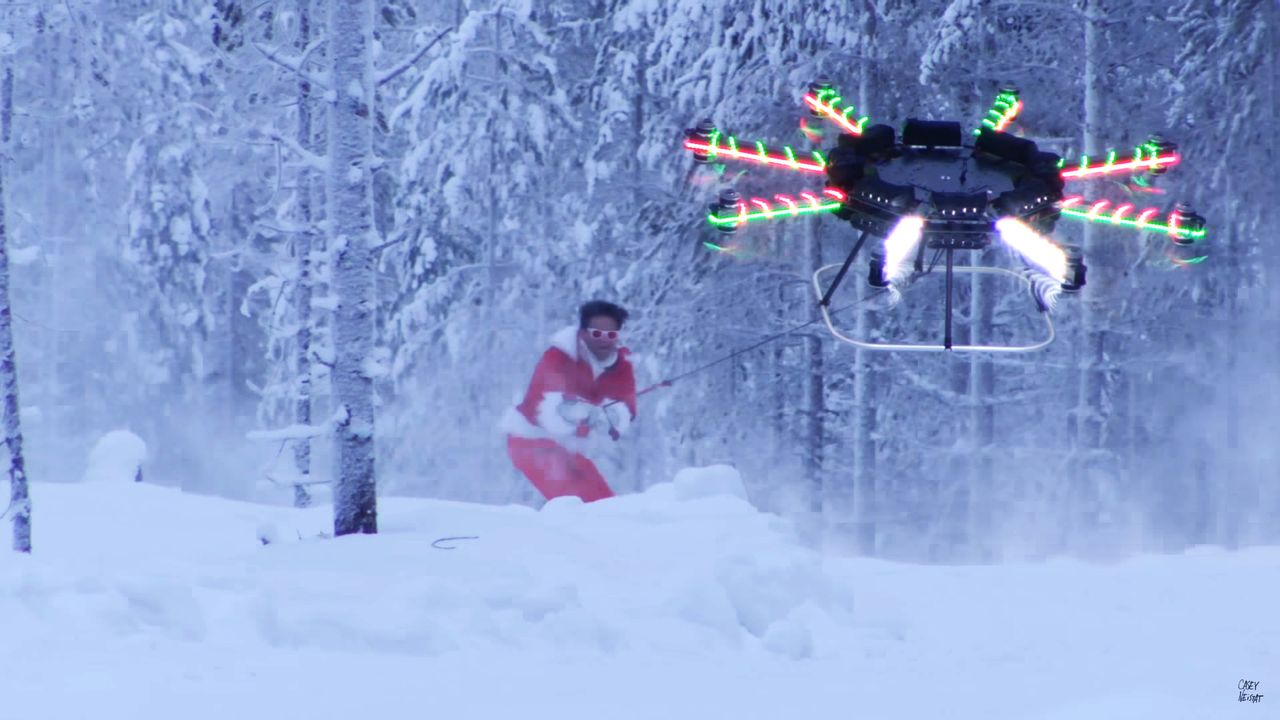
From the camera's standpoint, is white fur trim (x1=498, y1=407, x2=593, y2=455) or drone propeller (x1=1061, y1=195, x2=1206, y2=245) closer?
drone propeller (x1=1061, y1=195, x2=1206, y2=245)

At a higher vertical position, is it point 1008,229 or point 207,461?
point 1008,229

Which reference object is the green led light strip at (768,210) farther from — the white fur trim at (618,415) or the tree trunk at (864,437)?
the tree trunk at (864,437)

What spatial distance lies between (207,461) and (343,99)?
52.1 feet

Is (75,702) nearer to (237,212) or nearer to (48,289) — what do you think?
(237,212)

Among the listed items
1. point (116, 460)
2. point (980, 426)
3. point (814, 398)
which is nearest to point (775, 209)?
point (814, 398)

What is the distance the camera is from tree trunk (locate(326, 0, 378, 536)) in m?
8.83

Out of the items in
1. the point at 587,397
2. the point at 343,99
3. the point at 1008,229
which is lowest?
the point at 587,397

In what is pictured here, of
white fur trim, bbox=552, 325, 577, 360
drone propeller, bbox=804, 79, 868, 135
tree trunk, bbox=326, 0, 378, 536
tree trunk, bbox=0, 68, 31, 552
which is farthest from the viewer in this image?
white fur trim, bbox=552, 325, 577, 360

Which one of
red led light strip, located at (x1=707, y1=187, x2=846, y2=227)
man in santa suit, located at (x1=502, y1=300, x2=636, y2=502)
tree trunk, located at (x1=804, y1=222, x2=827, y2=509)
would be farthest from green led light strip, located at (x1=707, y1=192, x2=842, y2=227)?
tree trunk, located at (x1=804, y1=222, x2=827, y2=509)

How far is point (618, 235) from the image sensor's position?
16.6 metres

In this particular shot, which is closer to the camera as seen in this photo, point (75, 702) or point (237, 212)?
point (75, 702)

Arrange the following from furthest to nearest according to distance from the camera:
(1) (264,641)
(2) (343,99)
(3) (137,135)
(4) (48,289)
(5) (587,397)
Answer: (4) (48,289)
(3) (137,135)
(5) (587,397)
(2) (343,99)
(1) (264,641)

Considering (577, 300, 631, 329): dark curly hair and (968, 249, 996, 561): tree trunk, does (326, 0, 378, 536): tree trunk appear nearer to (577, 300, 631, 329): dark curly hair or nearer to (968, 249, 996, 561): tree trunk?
(577, 300, 631, 329): dark curly hair

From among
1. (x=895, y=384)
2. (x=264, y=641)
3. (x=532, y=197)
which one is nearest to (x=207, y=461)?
(x=532, y=197)
